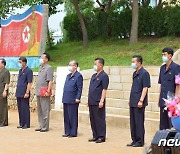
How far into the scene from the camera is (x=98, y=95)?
35.0 feet

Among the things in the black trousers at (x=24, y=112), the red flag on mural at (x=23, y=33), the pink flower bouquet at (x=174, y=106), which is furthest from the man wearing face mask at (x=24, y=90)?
the pink flower bouquet at (x=174, y=106)

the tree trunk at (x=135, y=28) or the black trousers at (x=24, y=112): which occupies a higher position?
the tree trunk at (x=135, y=28)

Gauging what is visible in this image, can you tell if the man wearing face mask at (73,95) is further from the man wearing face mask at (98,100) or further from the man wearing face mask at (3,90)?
the man wearing face mask at (3,90)

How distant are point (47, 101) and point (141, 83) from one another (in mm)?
3117

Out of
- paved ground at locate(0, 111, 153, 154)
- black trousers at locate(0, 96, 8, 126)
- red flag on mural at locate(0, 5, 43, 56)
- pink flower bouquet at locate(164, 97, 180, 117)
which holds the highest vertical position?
red flag on mural at locate(0, 5, 43, 56)

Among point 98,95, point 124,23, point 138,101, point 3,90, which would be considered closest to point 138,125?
point 138,101

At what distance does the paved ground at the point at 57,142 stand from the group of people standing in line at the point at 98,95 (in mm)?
293

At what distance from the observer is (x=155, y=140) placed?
5953 millimetres

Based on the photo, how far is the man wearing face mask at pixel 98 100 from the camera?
10.6m

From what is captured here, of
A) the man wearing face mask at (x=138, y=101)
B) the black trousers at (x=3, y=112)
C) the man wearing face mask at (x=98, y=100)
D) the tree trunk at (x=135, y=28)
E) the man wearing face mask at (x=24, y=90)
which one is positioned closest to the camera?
the man wearing face mask at (x=138, y=101)

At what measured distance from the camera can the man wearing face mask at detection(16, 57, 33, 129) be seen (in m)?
12.9

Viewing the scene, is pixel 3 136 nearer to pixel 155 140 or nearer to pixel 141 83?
pixel 141 83

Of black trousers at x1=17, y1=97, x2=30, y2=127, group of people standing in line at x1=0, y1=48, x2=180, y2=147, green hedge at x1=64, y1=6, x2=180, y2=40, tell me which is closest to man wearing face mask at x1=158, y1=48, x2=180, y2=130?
group of people standing in line at x1=0, y1=48, x2=180, y2=147

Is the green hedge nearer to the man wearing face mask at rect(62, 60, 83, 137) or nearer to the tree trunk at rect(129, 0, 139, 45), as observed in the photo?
the tree trunk at rect(129, 0, 139, 45)
